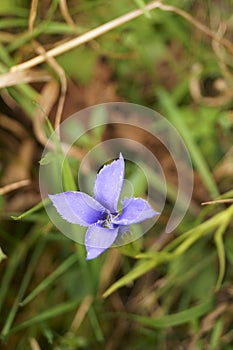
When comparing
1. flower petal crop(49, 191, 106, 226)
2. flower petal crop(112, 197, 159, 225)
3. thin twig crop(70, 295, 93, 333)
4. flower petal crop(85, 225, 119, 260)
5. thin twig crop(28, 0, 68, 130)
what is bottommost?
thin twig crop(70, 295, 93, 333)

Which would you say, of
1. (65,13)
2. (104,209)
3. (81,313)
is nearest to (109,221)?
(104,209)

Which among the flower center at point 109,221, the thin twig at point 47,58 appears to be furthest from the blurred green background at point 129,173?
the flower center at point 109,221

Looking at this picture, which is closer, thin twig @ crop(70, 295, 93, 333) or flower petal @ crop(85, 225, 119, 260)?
flower petal @ crop(85, 225, 119, 260)

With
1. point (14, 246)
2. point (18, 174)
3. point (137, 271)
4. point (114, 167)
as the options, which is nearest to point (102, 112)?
point (18, 174)

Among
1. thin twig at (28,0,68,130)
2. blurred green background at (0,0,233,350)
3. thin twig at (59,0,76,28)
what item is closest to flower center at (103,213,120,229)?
blurred green background at (0,0,233,350)

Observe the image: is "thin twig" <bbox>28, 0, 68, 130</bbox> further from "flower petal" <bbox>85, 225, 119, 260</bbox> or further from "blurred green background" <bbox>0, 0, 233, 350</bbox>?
"flower petal" <bbox>85, 225, 119, 260</bbox>

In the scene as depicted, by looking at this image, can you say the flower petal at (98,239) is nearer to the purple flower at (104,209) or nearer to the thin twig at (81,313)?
the purple flower at (104,209)

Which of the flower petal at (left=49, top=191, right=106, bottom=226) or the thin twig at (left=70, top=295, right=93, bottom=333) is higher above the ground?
the flower petal at (left=49, top=191, right=106, bottom=226)
